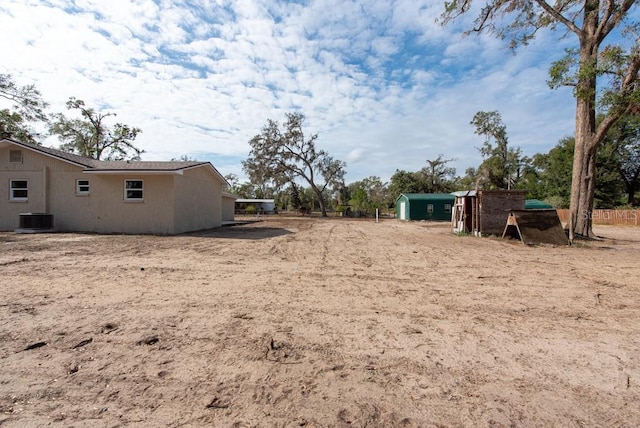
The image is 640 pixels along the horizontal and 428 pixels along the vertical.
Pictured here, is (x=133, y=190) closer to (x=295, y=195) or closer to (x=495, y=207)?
(x=495, y=207)

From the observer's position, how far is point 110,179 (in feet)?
49.3

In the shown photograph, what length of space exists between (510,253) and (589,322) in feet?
20.2

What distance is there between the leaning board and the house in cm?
1426

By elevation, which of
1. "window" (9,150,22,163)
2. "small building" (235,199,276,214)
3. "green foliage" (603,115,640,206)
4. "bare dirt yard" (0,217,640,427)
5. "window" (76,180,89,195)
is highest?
"green foliage" (603,115,640,206)

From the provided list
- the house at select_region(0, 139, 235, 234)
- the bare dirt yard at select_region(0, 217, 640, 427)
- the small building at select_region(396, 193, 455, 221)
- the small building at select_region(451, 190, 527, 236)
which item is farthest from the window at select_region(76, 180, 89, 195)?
the small building at select_region(396, 193, 455, 221)

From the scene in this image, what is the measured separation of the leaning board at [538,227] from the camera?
11.6 m

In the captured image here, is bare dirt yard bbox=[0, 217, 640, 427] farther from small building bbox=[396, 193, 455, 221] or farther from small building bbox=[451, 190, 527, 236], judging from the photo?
small building bbox=[396, 193, 455, 221]

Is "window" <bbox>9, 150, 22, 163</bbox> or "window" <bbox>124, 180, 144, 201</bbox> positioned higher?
"window" <bbox>9, 150, 22, 163</bbox>

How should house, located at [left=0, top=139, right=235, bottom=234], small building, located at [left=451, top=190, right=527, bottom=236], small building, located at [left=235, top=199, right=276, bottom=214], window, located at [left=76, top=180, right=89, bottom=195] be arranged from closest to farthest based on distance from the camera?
small building, located at [left=451, top=190, right=527, bottom=236]
house, located at [left=0, top=139, right=235, bottom=234]
window, located at [left=76, top=180, right=89, bottom=195]
small building, located at [left=235, top=199, right=276, bottom=214]

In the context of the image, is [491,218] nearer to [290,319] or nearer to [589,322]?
[589,322]

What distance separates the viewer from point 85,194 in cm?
1514

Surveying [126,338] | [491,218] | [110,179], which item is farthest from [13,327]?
[491,218]

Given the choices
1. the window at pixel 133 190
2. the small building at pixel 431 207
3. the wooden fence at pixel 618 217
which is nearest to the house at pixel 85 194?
the window at pixel 133 190

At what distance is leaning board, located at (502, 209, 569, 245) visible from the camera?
1165 centimetres
